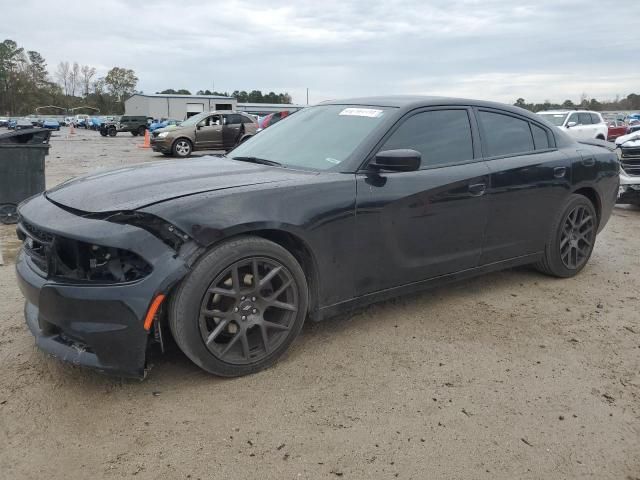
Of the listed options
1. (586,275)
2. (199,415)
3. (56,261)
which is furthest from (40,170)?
(586,275)

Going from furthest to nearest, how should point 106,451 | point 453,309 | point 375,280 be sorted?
point 453,309 → point 375,280 → point 106,451

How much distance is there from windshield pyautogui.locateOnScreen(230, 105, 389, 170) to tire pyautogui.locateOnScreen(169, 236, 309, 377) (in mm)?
795

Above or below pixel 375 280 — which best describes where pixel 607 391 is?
below

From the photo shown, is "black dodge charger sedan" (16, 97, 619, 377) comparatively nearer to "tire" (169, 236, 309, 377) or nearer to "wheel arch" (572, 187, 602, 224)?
"tire" (169, 236, 309, 377)

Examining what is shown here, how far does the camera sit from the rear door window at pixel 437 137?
140 inches

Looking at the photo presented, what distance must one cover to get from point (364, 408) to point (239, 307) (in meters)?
0.83

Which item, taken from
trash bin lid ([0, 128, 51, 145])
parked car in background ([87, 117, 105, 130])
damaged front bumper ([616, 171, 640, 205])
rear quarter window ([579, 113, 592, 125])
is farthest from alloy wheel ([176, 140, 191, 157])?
parked car in background ([87, 117, 105, 130])

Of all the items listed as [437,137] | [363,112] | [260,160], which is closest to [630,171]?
[437,137]

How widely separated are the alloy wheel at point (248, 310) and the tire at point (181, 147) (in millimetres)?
16170

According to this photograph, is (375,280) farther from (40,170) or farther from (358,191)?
(40,170)

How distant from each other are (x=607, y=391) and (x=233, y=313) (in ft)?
6.74

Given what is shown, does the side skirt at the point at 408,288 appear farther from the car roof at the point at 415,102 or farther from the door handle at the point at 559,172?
the car roof at the point at 415,102

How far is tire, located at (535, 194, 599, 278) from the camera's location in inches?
177

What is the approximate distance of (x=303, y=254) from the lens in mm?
3100
